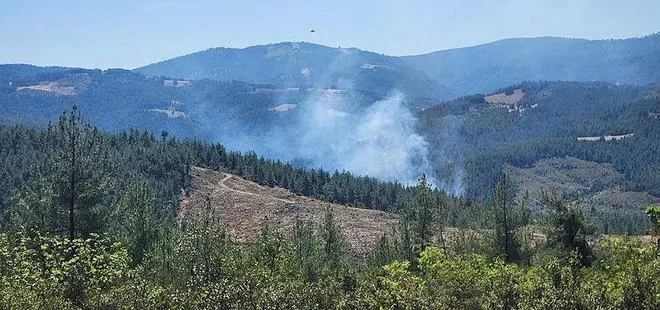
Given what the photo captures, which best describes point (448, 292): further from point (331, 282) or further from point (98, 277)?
point (98, 277)

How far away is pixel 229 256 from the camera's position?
49.8m

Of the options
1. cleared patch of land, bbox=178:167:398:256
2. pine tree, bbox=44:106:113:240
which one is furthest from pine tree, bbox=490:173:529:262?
pine tree, bbox=44:106:113:240

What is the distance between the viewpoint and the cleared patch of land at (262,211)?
117 m

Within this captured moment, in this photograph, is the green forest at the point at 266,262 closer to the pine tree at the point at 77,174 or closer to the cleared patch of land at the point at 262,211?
the pine tree at the point at 77,174

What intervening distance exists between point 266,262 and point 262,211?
77.8 m

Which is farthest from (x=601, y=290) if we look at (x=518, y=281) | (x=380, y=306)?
(x=380, y=306)

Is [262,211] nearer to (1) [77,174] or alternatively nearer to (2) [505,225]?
(2) [505,225]

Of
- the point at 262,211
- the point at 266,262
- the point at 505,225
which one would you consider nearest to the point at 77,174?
the point at 266,262

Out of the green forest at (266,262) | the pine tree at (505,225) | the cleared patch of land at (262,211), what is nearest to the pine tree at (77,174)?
the green forest at (266,262)

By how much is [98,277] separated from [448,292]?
824 inches

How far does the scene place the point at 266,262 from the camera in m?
54.8

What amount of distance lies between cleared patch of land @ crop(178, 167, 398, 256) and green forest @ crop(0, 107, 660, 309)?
3872 cm

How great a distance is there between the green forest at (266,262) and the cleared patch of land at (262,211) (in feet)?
127

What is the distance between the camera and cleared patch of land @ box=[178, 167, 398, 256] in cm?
11725
